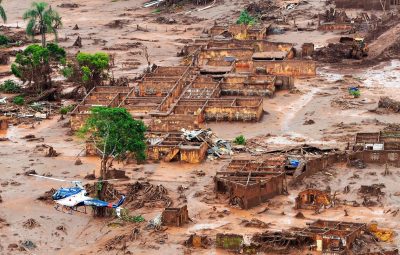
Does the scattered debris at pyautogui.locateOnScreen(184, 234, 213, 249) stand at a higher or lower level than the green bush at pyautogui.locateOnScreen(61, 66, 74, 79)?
lower

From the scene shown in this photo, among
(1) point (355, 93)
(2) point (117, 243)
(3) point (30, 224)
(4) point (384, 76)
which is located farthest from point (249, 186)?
(4) point (384, 76)

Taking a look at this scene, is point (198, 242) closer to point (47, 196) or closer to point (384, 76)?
point (47, 196)

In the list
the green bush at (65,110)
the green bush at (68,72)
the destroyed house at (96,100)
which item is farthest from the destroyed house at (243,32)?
the green bush at (65,110)

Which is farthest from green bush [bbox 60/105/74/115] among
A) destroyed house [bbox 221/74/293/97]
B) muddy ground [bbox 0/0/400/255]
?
destroyed house [bbox 221/74/293/97]

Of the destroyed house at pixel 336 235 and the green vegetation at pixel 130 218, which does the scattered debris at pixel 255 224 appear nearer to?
the destroyed house at pixel 336 235

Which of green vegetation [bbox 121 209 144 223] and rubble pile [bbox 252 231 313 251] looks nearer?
rubble pile [bbox 252 231 313 251]

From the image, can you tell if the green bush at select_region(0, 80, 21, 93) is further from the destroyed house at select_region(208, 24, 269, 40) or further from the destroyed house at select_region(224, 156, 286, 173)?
the destroyed house at select_region(224, 156, 286, 173)
